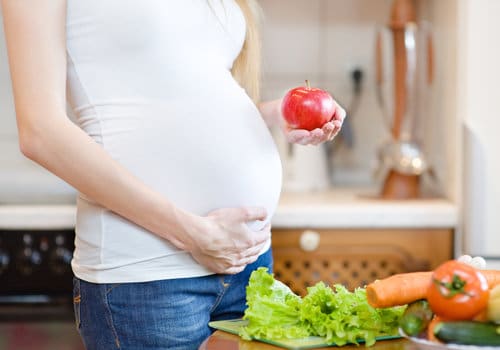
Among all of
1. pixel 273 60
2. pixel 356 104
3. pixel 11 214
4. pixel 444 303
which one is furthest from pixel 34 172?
pixel 444 303

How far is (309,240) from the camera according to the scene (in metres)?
2.03

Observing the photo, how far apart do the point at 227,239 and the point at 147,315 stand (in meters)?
0.14

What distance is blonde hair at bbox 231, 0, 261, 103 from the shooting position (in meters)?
1.35

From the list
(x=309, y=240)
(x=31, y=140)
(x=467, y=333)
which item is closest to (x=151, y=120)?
(x=31, y=140)

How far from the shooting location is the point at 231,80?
125 centimetres

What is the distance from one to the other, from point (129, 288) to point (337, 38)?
1565mm

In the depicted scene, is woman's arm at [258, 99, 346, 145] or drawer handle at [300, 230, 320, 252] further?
drawer handle at [300, 230, 320, 252]

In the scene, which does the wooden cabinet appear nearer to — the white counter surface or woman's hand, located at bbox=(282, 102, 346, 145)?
the white counter surface

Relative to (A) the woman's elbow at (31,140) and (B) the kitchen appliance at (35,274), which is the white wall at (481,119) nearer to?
(B) the kitchen appliance at (35,274)

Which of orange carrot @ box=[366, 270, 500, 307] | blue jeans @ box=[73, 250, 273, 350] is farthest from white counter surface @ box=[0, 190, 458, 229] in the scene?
orange carrot @ box=[366, 270, 500, 307]

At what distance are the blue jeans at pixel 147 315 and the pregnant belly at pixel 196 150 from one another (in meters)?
0.12

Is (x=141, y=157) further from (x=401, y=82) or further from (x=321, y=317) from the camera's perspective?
→ (x=401, y=82)

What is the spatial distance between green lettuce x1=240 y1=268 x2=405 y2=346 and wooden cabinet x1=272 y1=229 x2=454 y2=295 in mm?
933

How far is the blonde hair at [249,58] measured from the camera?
4.44 ft
